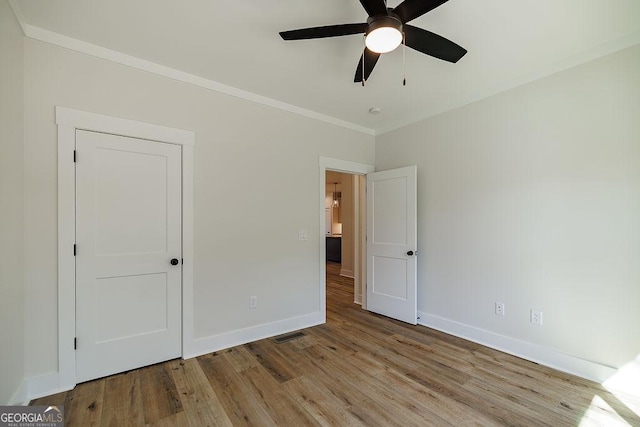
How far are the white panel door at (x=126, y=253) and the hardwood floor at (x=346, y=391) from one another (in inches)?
8.5

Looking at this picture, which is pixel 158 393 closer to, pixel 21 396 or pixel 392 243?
pixel 21 396

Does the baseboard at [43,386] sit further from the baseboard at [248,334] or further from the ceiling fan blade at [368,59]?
the ceiling fan blade at [368,59]

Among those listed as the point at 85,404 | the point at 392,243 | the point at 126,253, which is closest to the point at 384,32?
the point at 126,253

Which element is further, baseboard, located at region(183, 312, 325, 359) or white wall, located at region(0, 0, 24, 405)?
baseboard, located at region(183, 312, 325, 359)

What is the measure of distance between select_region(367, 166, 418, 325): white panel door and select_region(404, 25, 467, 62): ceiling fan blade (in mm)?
1714

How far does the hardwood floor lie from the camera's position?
1.87 metres

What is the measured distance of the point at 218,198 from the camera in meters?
2.84

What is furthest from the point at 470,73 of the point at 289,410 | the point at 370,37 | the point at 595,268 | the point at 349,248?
the point at 349,248

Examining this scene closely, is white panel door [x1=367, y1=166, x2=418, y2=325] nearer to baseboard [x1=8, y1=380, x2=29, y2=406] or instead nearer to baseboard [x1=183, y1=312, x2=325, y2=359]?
baseboard [x1=183, y1=312, x2=325, y2=359]

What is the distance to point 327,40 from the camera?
218 cm

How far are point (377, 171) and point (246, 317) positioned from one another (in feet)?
8.60

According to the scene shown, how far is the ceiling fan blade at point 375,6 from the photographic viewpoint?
1.47 metres

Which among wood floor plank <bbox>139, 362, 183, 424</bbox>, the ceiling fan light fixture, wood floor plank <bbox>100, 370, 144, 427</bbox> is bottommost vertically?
wood floor plank <bbox>139, 362, 183, 424</bbox>
